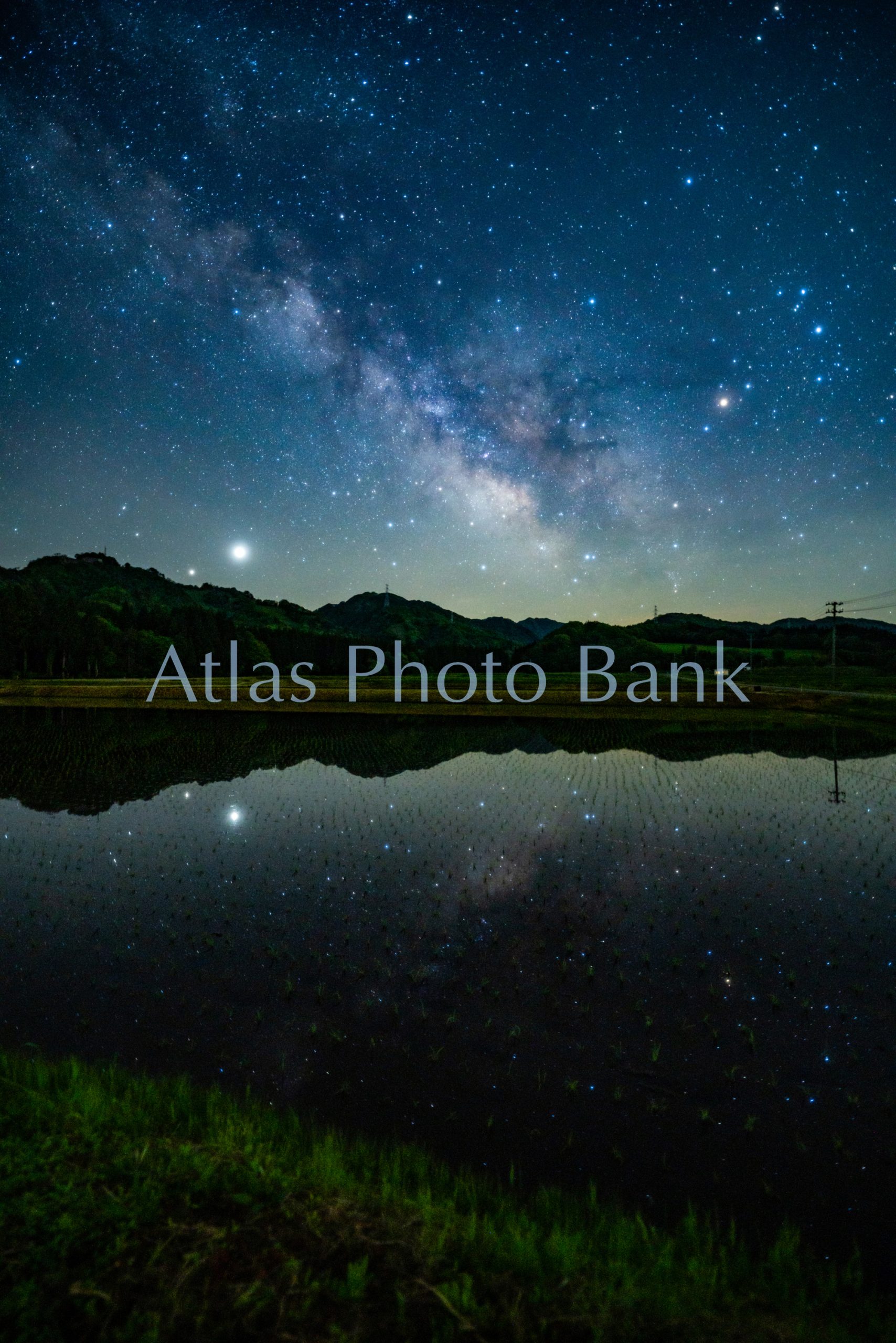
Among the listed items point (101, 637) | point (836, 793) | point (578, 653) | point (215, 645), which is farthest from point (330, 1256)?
point (578, 653)

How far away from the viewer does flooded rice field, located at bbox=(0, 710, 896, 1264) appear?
6031 mm

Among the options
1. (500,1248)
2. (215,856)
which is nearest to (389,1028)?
(500,1248)

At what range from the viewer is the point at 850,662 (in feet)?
382

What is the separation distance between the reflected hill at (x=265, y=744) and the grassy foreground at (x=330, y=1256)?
16.6 m

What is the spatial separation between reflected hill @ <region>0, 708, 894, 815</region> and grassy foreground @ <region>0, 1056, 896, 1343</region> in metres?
16.6

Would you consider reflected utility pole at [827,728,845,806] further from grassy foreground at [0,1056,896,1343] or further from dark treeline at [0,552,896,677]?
dark treeline at [0,552,896,677]

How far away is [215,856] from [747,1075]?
12335 mm

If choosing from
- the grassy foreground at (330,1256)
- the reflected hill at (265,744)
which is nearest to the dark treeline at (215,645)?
the reflected hill at (265,744)

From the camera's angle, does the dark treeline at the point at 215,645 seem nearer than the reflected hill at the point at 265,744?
No

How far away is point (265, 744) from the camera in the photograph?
34.6 metres

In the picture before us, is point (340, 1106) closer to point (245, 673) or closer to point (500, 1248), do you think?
point (500, 1248)

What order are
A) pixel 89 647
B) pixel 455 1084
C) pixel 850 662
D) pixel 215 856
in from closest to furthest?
pixel 455 1084 < pixel 215 856 < pixel 89 647 < pixel 850 662

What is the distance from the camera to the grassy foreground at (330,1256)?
3574 mm

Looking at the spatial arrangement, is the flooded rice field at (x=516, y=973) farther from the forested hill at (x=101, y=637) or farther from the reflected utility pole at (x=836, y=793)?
the forested hill at (x=101, y=637)
